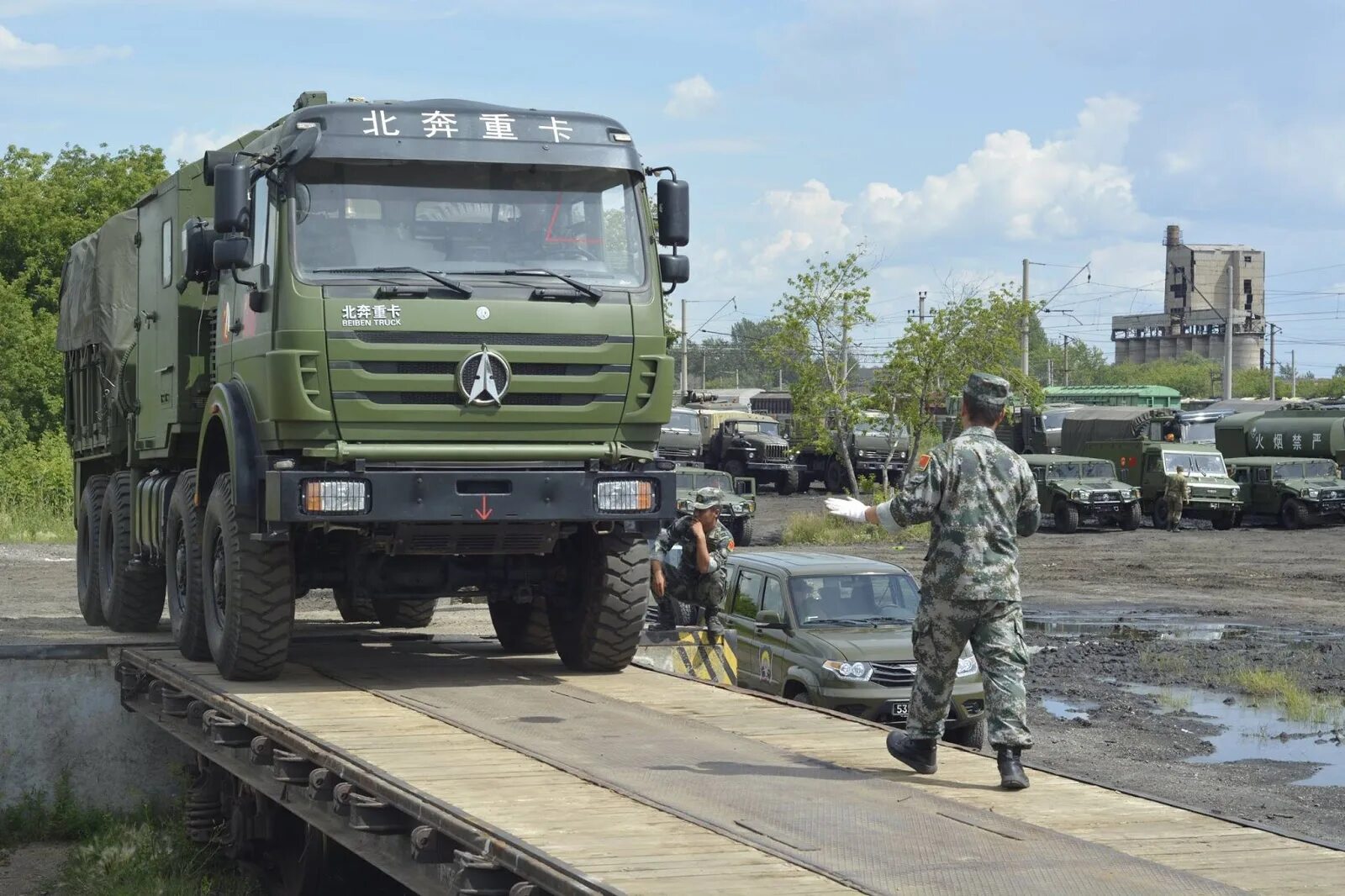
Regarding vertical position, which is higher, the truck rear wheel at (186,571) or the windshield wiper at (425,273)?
the windshield wiper at (425,273)

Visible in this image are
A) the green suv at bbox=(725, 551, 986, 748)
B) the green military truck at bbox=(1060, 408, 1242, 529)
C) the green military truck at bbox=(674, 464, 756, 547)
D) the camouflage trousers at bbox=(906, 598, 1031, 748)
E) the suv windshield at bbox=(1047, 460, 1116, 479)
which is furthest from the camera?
the green military truck at bbox=(1060, 408, 1242, 529)

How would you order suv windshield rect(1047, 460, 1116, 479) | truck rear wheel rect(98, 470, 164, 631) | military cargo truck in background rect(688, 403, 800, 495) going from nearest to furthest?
1. truck rear wheel rect(98, 470, 164, 631)
2. suv windshield rect(1047, 460, 1116, 479)
3. military cargo truck in background rect(688, 403, 800, 495)

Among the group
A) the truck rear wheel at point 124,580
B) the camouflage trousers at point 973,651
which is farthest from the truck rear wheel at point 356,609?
the camouflage trousers at point 973,651

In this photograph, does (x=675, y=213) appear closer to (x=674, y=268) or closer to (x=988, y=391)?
(x=674, y=268)

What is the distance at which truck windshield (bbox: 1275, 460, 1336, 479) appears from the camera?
4147cm

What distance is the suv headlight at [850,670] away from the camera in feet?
43.2

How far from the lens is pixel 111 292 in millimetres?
14117

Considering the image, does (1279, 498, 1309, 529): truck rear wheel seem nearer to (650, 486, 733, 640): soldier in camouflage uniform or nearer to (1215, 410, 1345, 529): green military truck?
(1215, 410, 1345, 529): green military truck

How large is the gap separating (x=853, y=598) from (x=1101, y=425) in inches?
1479

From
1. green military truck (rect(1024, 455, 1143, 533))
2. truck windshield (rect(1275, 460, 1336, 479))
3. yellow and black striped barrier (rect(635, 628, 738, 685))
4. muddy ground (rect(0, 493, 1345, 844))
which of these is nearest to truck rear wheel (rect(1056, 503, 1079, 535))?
green military truck (rect(1024, 455, 1143, 533))

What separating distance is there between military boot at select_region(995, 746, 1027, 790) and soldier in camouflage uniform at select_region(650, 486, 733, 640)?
7333 millimetres

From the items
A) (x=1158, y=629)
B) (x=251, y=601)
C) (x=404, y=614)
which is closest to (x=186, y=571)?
(x=251, y=601)

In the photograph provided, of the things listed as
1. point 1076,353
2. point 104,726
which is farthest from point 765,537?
point 1076,353

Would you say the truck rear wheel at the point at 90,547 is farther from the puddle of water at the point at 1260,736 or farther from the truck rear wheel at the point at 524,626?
the puddle of water at the point at 1260,736
